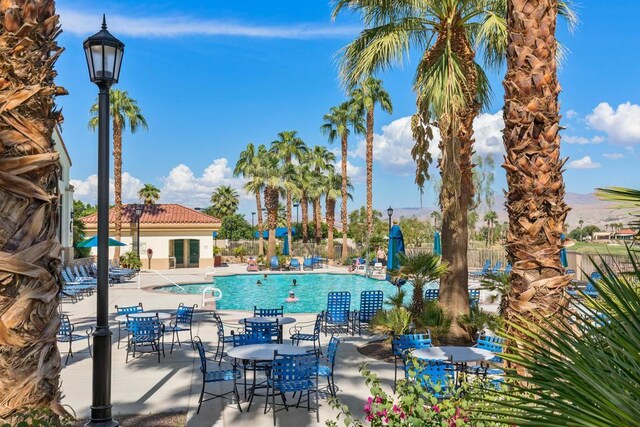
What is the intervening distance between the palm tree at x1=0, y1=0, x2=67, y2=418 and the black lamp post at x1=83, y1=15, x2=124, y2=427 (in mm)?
1686

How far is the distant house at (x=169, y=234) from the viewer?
37000 mm

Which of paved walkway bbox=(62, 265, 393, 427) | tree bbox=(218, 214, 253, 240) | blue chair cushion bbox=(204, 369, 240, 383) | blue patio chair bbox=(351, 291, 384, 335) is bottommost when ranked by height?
paved walkway bbox=(62, 265, 393, 427)

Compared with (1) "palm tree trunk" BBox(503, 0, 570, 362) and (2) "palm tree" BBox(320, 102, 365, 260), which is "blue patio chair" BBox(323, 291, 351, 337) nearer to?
(1) "palm tree trunk" BBox(503, 0, 570, 362)

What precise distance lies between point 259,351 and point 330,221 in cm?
3738

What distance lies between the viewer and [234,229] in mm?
62812

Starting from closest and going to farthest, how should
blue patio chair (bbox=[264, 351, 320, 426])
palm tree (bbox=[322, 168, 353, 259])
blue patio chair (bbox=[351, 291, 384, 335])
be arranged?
blue patio chair (bbox=[264, 351, 320, 426]), blue patio chair (bbox=[351, 291, 384, 335]), palm tree (bbox=[322, 168, 353, 259])

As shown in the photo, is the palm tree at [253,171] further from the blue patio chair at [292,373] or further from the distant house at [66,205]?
the blue patio chair at [292,373]

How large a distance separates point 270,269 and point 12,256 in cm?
3139

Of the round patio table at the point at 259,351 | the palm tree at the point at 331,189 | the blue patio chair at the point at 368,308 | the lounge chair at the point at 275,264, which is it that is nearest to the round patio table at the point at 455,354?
the round patio table at the point at 259,351

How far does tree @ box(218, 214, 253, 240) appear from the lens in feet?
204

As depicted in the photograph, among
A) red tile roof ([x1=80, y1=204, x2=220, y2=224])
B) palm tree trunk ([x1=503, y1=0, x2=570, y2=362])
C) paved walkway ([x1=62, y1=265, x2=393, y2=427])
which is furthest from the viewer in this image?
red tile roof ([x1=80, y1=204, x2=220, y2=224])

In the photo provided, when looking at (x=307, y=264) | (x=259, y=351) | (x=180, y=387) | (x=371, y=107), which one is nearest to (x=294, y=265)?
(x=307, y=264)

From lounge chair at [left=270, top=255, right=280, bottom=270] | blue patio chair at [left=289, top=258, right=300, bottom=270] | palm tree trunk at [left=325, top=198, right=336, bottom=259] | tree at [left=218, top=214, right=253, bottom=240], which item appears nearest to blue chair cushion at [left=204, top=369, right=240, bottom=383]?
lounge chair at [left=270, top=255, right=280, bottom=270]

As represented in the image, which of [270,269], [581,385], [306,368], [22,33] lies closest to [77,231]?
[270,269]
